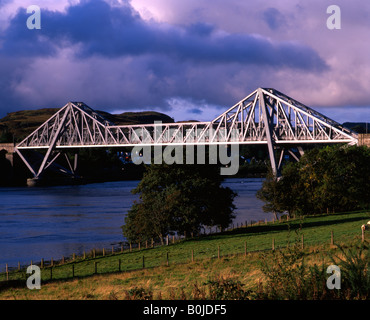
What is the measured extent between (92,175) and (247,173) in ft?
161

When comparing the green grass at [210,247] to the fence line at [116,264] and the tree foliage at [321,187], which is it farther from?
the tree foliage at [321,187]

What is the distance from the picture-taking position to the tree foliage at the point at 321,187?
6650cm

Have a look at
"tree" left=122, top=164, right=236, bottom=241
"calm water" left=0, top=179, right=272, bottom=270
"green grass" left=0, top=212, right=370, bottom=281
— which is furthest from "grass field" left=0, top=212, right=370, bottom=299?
"calm water" left=0, top=179, right=272, bottom=270

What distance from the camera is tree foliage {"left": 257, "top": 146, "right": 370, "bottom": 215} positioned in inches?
2618

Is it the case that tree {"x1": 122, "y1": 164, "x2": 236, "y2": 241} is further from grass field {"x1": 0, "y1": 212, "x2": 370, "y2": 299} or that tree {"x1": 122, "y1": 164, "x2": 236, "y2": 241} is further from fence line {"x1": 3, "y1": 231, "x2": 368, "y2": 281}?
fence line {"x1": 3, "y1": 231, "x2": 368, "y2": 281}

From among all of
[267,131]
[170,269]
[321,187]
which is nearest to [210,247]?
[170,269]

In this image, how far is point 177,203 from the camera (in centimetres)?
5041

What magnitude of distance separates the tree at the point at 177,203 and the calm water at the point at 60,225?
11.9ft

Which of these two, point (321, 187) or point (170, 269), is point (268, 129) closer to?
point (321, 187)

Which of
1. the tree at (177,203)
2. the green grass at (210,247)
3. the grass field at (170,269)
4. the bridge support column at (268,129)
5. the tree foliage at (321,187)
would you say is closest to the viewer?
the grass field at (170,269)

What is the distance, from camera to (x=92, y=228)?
60031mm

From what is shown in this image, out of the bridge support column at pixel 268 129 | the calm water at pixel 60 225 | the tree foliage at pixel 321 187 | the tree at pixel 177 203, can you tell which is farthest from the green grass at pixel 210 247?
the bridge support column at pixel 268 129

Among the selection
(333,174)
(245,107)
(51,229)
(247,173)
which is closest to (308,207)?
(333,174)

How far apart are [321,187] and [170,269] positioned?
39.0m
